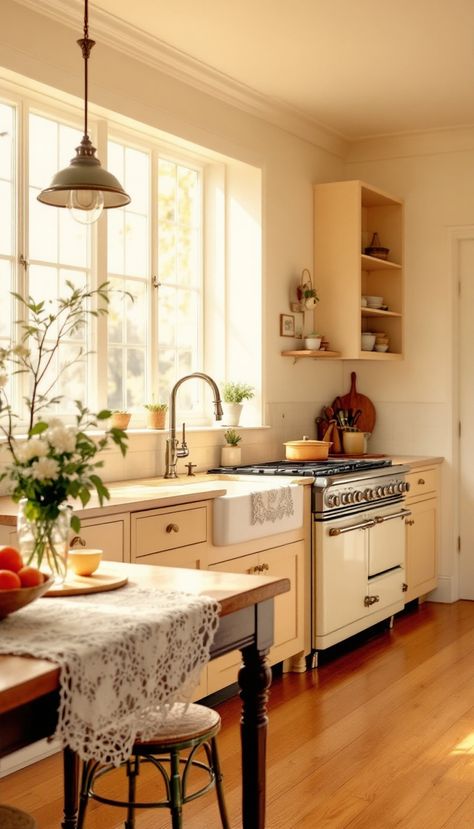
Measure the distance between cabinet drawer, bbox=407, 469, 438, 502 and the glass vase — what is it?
3933 mm

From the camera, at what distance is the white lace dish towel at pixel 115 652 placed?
169cm

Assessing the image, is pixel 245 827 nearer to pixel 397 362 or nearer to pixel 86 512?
pixel 86 512

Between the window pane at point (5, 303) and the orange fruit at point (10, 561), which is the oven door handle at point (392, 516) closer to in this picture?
the window pane at point (5, 303)

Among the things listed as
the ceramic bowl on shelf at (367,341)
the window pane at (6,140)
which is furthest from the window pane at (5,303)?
the ceramic bowl on shelf at (367,341)

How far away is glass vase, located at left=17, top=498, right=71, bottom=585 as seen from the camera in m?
2.07

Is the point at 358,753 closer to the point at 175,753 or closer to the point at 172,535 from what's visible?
the point at 172,535

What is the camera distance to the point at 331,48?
15.7ft

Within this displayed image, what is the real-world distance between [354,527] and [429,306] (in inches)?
78.1

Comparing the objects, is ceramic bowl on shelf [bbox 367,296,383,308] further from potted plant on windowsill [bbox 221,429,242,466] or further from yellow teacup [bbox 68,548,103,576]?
yellow teacup [bbox 68,548,103,576]

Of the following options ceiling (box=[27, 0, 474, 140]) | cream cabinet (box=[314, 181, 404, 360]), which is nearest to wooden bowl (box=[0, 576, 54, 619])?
ceiling (box=[27, 0, 474, 140])

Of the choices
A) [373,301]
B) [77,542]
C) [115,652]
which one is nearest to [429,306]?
Answer: [373,301]

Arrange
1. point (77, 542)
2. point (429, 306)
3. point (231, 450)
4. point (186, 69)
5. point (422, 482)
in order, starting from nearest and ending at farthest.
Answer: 1. point (77, 542)
2. point (186, 69)
3. point (231, 450)
4. point (422, 482)
5. point (429, 306)

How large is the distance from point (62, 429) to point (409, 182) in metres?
4.87

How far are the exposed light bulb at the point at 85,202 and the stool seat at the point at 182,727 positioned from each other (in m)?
1.44
